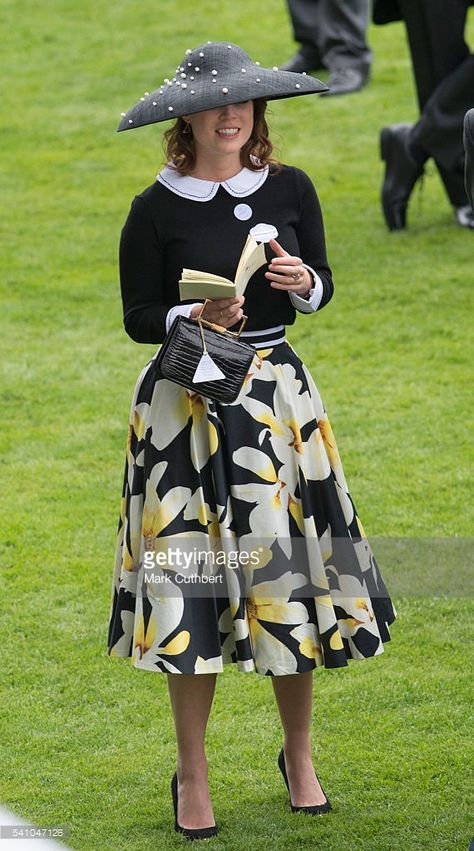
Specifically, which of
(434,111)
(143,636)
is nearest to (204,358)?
(143,636)

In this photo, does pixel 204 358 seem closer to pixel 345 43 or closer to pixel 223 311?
pixel 223 311

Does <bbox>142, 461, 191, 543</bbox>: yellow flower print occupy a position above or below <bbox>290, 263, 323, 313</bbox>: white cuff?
below

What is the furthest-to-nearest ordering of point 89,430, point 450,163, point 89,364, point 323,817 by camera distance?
point 450,163, point 89,364, point 89,430, point 323,817

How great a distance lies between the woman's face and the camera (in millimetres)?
3496

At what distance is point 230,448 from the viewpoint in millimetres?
3529

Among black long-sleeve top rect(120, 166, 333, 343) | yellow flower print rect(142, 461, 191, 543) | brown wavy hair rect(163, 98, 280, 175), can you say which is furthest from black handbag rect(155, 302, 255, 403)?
brown wavy hair rect(163, 98, 280, 175)

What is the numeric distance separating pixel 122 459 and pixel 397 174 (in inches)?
141

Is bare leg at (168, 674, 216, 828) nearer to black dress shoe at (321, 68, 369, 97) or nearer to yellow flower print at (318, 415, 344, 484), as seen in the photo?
yellow flower print at (318, 415, 344, 484)

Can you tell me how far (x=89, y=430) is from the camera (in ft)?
21.9

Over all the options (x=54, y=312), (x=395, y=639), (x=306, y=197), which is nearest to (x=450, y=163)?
(x=54, y=312)

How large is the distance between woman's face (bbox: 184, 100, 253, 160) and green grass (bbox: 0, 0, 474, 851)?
0.57 metres

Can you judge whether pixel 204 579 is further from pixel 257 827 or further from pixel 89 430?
pixel 89 430

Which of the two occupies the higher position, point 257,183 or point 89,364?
point 257,183

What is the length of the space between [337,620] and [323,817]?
1.75 feet
